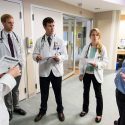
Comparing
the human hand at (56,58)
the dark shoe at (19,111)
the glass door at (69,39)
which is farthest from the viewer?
the glass door at (69,39)

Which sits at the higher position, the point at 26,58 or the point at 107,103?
the point at 26,58

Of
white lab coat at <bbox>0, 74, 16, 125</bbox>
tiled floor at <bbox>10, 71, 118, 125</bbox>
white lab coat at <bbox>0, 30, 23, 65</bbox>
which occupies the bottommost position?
tiled floor at <bbox>10, 71, 118, 125</bbox>

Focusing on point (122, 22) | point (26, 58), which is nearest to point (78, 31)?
point (122, 22)

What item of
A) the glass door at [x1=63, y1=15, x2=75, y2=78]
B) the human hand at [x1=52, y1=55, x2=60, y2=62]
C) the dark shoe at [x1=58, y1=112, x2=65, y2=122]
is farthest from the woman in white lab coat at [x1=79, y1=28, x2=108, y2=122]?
the glass door at [x1=63, y1=15, x2=75, y2=78]

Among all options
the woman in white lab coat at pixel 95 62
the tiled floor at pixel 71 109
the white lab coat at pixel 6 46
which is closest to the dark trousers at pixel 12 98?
the tiled floor at pixel 71 109

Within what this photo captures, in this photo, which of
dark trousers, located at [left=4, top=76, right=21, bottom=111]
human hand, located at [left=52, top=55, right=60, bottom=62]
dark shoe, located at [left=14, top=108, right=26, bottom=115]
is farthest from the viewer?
dark shoe, located at [left=14, top=108, right=26, bottom=115]

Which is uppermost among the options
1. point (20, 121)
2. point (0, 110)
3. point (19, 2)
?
point (19, 2)

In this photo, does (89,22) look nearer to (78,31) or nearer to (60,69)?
(78,31)

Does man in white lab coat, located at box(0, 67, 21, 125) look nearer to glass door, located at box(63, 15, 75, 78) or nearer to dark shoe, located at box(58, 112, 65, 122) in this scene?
dark shoe, located at box(58, 112, 65, 122)

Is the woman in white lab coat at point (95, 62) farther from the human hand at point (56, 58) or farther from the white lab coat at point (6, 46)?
the white lab coat at point (6, 46)

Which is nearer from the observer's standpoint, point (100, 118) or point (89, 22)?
point (100, 118)

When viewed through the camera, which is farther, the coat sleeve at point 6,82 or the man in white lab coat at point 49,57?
the man in white lab coat at point 49,57

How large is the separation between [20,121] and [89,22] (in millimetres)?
4743

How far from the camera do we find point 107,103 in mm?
3068
